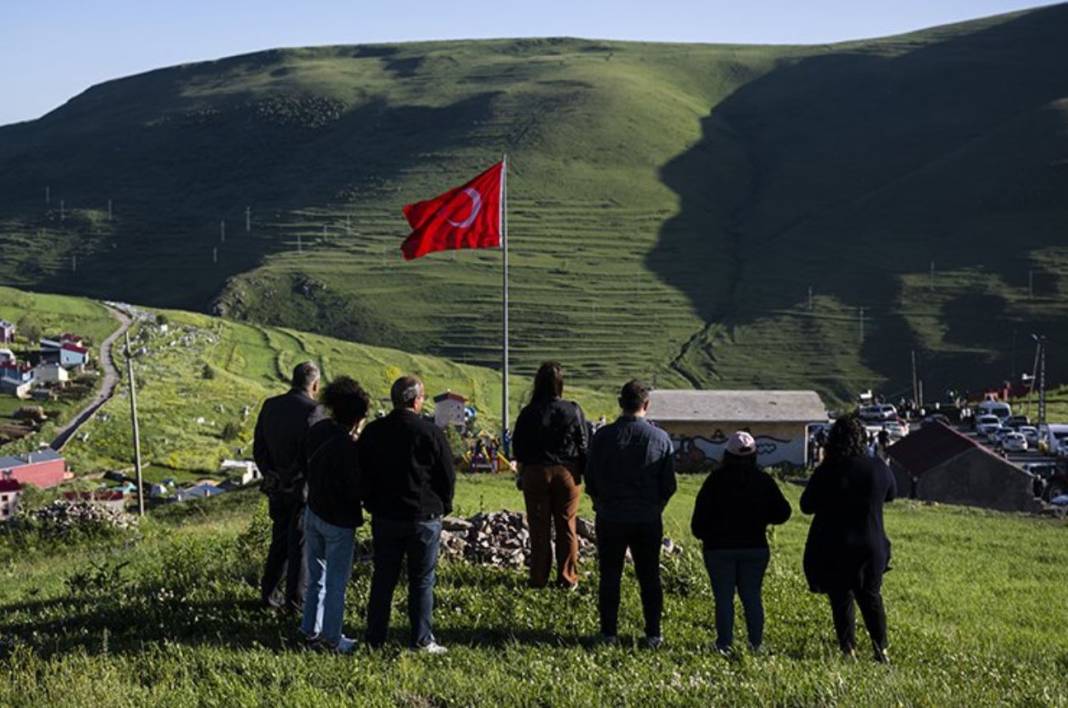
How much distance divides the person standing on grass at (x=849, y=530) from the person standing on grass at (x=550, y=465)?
2258mm

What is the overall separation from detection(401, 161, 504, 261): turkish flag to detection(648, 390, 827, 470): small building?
763 inches

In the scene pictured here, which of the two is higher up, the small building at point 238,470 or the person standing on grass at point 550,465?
the person standing on grass at point 550,465

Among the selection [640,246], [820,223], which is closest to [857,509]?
[640,246]

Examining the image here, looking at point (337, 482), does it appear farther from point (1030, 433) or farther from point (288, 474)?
point (1030, 433)

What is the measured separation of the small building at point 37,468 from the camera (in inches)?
2060

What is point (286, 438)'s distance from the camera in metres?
10.1

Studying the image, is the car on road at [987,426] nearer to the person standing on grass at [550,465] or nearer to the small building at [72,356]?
the person standing on grass at [550,465]

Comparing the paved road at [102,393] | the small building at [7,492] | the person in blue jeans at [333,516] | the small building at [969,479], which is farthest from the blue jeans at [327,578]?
the paved road at [102,393]

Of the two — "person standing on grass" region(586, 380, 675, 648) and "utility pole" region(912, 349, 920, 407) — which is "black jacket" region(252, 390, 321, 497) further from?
"utility pole" region(912, 349, 920, 407)

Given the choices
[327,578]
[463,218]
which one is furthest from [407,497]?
[463,218]

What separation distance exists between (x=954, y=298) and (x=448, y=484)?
408 ft

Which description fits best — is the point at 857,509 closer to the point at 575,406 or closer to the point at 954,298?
the point at 575,406

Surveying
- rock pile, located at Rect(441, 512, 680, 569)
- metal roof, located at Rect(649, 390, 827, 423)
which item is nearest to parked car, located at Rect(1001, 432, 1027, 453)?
metal roof, located at Rect(649, 390, 827, 423)

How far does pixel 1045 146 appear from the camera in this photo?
17000 centimetres
